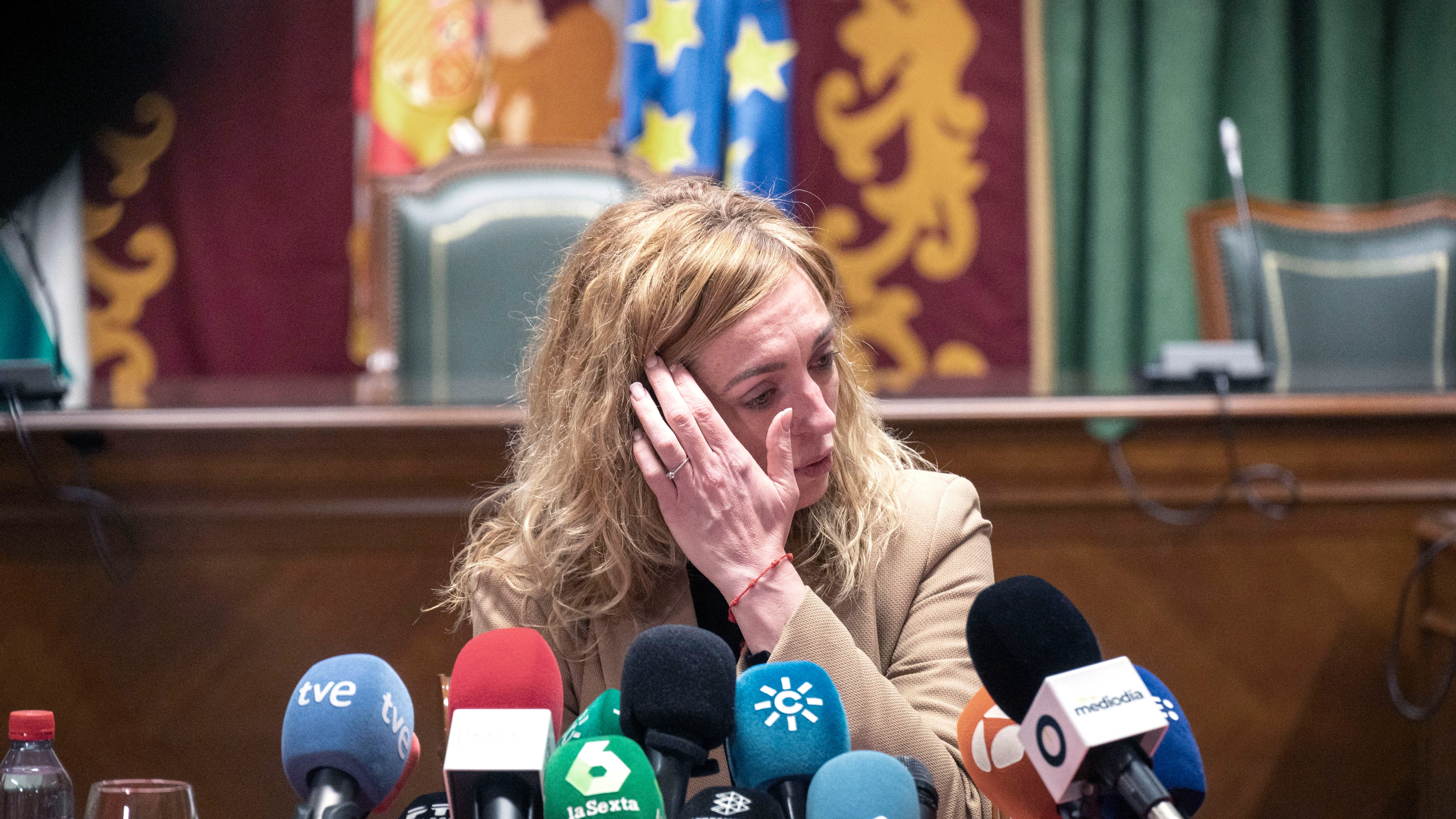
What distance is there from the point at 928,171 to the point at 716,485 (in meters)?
2.73

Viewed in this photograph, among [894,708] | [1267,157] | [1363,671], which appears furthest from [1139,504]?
[1267,157]

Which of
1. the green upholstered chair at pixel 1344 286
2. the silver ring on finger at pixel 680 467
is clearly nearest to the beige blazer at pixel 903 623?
the silver ring on finger at pixel 680 467

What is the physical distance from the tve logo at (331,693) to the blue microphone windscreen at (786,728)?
0.22 m

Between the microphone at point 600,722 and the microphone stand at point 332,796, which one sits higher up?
the microphone at point 600,722

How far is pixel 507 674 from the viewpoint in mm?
732

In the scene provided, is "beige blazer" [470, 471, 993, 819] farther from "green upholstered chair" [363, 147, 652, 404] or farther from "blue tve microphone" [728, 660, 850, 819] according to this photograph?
"green upholstered chair" [363, 147, 652, 404]

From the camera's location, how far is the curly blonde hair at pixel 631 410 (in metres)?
1.25

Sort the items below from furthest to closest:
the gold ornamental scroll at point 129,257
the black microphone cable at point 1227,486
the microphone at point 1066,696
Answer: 1. the gold ornamental scroll at point 129,257
2. the black microphone cable at point 1227,486
3. the microphone at point 1066,696

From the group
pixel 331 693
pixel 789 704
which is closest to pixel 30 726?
pixel 331 693

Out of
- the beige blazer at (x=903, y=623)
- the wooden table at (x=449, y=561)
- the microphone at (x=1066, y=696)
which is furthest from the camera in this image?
the wooden table at (x=449, y=561)

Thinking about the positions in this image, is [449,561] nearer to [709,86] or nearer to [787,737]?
[787,737]

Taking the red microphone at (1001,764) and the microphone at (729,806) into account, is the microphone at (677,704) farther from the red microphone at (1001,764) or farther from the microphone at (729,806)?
the red microphone at (1001,764)

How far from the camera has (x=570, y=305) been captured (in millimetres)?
1385

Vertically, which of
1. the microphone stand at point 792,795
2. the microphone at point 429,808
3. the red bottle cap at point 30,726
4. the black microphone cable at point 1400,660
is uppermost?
the microphone stand at point 792,795
